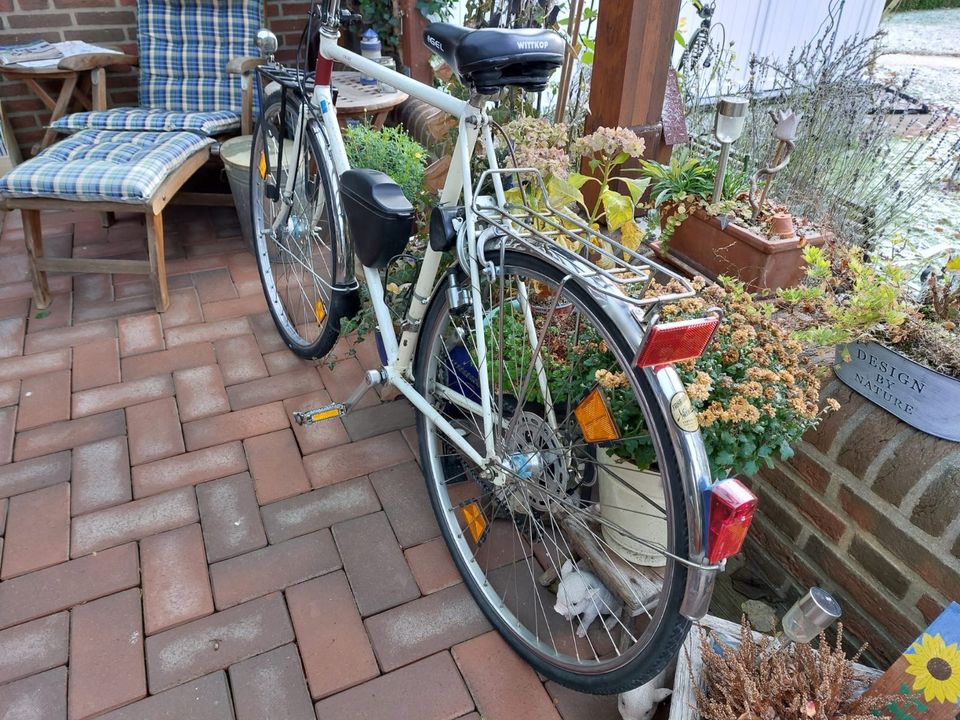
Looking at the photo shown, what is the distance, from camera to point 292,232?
7.57 feet

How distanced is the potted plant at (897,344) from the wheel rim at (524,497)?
0.53 meters

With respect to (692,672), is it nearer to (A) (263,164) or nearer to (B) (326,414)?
(B) (326,414)

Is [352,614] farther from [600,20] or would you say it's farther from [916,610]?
[600,20]

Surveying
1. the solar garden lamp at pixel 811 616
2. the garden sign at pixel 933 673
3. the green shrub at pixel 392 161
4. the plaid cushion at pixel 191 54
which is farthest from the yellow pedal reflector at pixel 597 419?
the plaid cushion at pixel 191 54

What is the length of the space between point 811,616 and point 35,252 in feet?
9.33

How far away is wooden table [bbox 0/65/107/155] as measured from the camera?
3.09m

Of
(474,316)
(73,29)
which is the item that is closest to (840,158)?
(474,316)

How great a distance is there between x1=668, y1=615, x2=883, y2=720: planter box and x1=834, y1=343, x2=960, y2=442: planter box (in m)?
0.51

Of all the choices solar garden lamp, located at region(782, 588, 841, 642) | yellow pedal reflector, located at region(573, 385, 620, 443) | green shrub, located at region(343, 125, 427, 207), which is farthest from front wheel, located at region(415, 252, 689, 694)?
green shrub, located at region(343, 125, 427, 207)

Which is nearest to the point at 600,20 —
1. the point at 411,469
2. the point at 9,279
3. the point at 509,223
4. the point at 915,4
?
the point at 509,223

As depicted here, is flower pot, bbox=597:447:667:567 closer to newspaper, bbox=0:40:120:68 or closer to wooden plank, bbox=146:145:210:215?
wooden plank, bbox=146:145:210:215

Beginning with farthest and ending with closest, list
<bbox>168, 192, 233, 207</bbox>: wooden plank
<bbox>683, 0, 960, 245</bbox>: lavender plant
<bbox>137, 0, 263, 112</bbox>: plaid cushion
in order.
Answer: <bbox>137, 0, 263, 112</bbox>: plaid cushion < <bbox>168, 192, 233, 207</bbox>: wooden plank < <bbox>683, 0, 960, 245</bbox>: lavender plant

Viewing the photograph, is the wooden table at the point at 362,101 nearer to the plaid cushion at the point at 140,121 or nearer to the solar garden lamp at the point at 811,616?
the plaid cushion at the point at 140,121

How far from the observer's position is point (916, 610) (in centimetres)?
144
